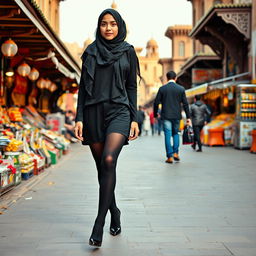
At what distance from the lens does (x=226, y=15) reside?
59.8 ft

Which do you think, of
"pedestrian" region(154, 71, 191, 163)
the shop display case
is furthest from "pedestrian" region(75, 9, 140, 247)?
the shop display case

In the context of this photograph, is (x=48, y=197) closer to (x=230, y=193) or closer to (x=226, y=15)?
(x=230, y=193)

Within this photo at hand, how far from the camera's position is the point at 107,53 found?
3842 mm

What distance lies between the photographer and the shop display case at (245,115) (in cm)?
1491

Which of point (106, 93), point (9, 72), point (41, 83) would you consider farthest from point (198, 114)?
point (106, 93)

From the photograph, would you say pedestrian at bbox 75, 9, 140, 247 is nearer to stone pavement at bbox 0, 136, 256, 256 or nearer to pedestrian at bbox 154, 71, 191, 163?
stone pavement at bbox 0, 136, 256, 256

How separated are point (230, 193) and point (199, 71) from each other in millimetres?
20445

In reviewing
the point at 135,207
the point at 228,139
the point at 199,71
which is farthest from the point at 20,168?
the point at 199,71

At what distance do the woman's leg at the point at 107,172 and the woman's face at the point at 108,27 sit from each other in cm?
82

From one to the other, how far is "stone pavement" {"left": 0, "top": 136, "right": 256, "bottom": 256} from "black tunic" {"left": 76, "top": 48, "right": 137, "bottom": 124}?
1058 mm

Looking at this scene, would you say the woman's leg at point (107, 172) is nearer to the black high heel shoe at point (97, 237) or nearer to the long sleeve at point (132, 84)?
the black high heel shoe at point (97, 237)

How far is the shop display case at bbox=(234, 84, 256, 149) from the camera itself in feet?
48.9

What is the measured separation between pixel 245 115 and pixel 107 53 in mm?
11921

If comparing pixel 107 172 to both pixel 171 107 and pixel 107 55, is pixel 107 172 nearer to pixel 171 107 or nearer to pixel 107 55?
pixel 107 55
